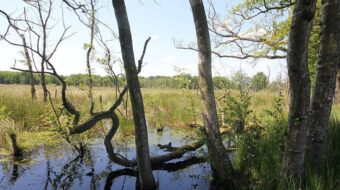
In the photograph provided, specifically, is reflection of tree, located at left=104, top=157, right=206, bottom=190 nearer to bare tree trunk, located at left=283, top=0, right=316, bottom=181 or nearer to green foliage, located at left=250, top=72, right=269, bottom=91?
green foliage, located at left=250, top=72, right=269, bottom=91

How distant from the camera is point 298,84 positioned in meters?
3.59

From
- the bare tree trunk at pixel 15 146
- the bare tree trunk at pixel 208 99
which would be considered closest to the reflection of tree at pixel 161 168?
the bare tree trunk at pixel 208 99

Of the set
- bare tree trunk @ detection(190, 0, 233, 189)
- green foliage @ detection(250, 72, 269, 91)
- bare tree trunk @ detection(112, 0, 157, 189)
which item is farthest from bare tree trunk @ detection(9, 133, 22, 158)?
green foliage @ detection(250, 72, 269, 91)

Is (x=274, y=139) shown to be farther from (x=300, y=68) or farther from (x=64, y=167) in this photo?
(x=64, y=167)

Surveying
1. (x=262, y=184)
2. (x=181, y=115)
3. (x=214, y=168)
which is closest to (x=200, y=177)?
(x=214, y=168)

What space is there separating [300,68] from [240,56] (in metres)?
16.2

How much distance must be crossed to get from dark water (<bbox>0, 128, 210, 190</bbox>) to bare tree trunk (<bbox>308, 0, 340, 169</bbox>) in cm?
189

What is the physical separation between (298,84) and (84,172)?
16.0 feet

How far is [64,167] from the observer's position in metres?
7.23

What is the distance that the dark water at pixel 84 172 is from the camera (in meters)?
6.14

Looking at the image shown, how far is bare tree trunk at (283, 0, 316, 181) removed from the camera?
339 centimetres

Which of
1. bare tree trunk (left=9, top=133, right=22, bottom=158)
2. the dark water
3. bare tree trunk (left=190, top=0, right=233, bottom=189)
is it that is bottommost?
the dark water

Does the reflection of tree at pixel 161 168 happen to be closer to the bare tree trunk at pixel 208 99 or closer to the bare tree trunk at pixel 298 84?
the bare tree trunk at pixel 208 99

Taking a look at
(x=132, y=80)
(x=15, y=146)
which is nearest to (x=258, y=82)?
(x=132, y=80)
